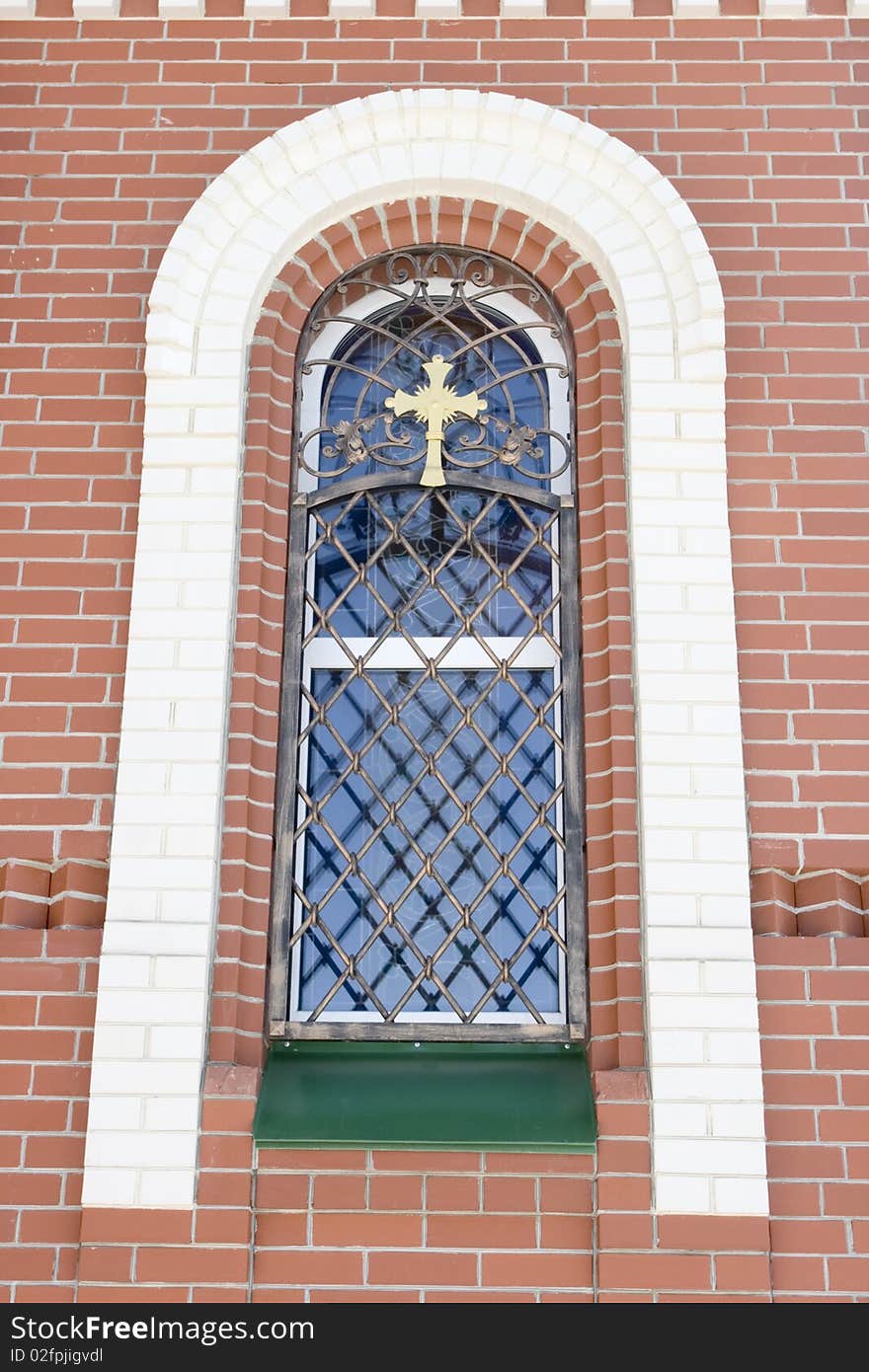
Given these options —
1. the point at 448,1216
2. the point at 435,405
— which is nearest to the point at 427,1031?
the point at 448,1216

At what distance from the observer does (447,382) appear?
5906 millimetres

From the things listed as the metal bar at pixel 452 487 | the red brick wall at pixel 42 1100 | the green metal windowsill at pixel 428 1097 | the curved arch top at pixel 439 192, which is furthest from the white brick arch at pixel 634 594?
the metal bar at pixel 452 487

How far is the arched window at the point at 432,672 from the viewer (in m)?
5.16

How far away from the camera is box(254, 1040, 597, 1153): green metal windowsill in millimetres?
4680

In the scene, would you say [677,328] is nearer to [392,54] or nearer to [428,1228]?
[392,54]

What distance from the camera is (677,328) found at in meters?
5.66

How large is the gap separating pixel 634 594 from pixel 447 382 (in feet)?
3.83

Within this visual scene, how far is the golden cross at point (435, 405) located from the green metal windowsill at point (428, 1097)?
2.09 m

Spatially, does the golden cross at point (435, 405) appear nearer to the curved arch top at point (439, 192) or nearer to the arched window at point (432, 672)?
the arched window at point (432, 672)

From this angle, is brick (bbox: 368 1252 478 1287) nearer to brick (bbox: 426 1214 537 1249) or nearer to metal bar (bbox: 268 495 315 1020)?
brick (bbox: 426 1214 537 1249)

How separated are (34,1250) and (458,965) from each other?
1513 mm

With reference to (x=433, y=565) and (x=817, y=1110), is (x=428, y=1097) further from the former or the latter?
(x=433, y=565)

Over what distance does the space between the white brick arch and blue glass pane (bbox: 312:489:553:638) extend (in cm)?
41

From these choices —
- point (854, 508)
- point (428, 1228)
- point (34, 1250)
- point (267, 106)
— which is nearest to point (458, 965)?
point (428, 1228)
